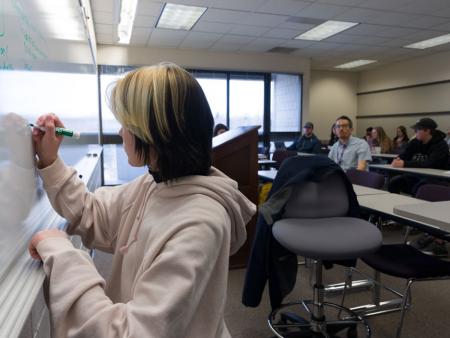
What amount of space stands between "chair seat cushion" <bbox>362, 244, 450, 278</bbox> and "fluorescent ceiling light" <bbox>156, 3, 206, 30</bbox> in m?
4.14

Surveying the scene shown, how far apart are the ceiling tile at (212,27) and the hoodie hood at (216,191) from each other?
200 inches

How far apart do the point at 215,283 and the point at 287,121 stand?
7.75 metres

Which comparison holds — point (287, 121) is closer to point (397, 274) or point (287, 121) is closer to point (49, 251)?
point (397, 274)

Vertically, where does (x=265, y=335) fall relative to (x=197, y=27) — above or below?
below

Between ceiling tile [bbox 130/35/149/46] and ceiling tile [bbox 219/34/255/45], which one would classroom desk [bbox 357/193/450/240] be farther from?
ceiling tile [bbox 130/35/149/46]

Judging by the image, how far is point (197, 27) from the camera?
5.67 metres

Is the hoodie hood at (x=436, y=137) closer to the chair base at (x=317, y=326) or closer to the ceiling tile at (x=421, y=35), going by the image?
the ceiling tile at (x=421, y=35)

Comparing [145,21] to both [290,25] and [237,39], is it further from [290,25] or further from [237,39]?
[290,25]

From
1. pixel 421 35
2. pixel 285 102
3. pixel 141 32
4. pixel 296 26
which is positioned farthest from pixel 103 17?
pixel 421 35

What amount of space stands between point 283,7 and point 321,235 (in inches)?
162

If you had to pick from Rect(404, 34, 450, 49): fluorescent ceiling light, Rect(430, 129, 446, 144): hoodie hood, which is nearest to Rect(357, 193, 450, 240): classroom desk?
Rect(430, 129, 446, 144): hoodie hood

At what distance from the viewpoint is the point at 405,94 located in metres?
8.62

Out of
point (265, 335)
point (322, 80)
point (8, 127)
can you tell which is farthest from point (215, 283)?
point (322, 80)

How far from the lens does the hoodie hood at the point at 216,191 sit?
30.0 inches
